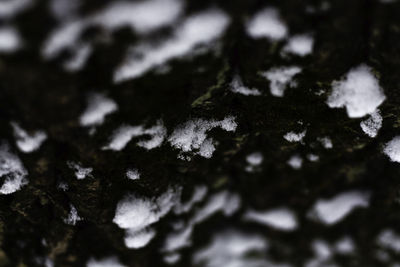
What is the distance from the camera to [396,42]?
738 millimetres

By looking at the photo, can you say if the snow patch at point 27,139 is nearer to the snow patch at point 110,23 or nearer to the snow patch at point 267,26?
the snow patch at point 110,23

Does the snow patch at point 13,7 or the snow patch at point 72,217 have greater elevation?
the snow patch at point 13,7

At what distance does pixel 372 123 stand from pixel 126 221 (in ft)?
2.27

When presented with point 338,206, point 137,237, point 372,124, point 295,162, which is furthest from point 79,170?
point 338,206

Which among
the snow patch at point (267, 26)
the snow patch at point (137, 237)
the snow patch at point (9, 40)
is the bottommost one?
the snow patch at point (137, 237)

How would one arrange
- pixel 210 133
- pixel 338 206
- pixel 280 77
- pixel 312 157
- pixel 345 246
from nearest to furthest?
pixel 280 77 → pixel 210 133 → pixel 312 157 → pixel 338 206 → pixel 345 246

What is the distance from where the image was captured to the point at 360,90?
0.82m

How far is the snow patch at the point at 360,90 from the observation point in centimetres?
82

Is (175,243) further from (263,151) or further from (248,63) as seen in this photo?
(248,63)

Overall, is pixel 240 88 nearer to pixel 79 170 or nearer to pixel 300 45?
pixel 300 45

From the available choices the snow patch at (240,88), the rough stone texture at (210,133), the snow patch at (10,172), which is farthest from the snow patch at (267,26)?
the snow patch at (10,172)

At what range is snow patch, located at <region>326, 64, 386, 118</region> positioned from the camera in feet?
2.68

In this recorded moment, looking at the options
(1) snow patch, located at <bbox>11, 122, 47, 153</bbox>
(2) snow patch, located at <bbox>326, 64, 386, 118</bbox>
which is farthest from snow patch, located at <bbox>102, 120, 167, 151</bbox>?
(2) snow patch, located at <bbox>326, 64, 386, 118</bbox>

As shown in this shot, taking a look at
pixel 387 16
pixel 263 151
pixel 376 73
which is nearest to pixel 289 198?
pixel 263 151
